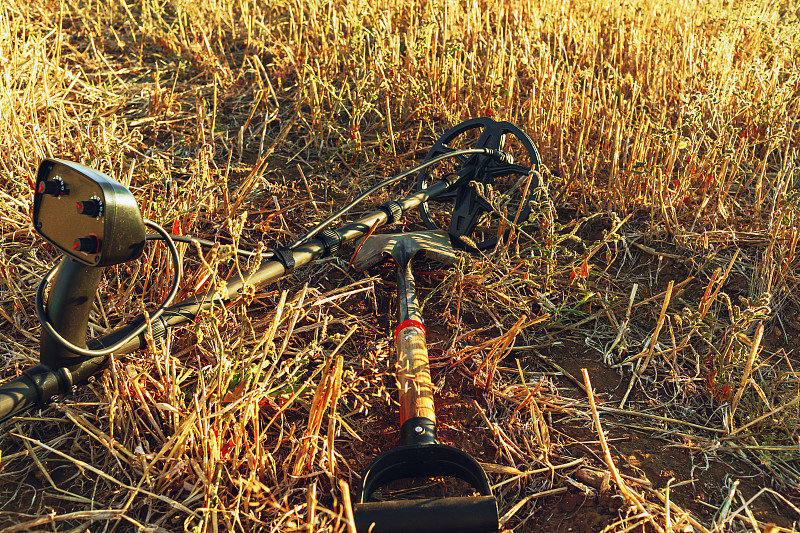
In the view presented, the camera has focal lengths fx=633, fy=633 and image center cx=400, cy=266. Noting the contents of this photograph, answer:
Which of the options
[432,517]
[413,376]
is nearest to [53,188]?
[413,376]

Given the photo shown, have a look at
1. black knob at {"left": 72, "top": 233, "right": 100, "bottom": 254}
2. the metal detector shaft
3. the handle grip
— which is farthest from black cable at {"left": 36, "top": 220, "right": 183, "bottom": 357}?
the handle grip

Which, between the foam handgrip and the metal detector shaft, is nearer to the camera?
the foam handgrip

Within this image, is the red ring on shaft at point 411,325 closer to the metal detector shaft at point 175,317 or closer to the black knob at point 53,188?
the metal detector shaft at point 175,317

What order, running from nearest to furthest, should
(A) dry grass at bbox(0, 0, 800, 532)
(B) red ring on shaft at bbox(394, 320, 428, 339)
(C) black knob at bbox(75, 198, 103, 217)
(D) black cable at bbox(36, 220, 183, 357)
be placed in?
(C) black knob at bbox(75, 198, 103, 217)
(D) black cable at bbox(36, 220, 183, 357)
(A) dry grass at bbox(0, 0, 800, 532)
(B) red ring on shaft at bbox(394, 320, 428, 339)

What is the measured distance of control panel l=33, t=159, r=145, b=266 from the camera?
5.02 ft

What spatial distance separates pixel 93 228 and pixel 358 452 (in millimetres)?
1056

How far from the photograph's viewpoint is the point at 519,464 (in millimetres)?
2041

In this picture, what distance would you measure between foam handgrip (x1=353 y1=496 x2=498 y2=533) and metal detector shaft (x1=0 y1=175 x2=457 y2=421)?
0.68 m

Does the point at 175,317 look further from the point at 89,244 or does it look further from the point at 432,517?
the point at 432,517

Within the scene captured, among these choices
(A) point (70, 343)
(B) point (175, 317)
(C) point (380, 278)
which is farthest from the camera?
(C) point (380, 278)

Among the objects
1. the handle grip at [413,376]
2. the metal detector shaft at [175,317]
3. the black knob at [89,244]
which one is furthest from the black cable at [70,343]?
the handle grip at [413,376]

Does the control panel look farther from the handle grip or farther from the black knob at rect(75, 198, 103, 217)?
the handle grip

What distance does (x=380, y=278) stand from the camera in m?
2.60

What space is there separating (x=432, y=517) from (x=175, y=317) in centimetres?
101
